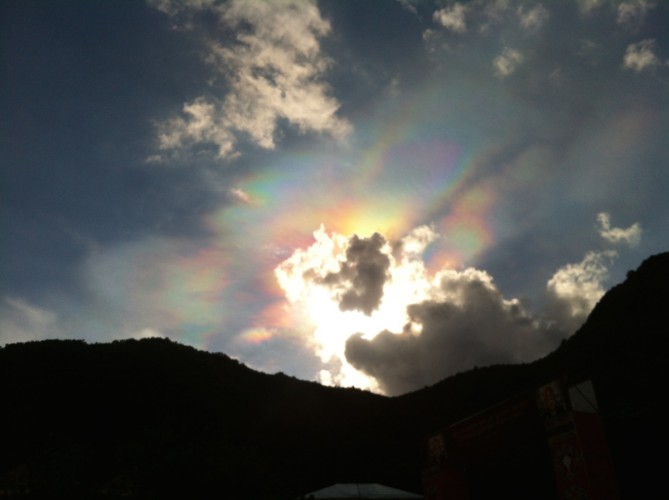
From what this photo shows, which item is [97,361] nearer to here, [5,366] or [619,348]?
[5,366]

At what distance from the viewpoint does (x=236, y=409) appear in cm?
4638

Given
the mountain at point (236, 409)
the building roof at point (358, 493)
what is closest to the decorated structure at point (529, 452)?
the building roof at point (358, 493)

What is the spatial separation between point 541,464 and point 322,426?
29.8 m

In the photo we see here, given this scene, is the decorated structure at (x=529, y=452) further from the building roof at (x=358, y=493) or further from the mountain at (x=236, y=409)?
the mountain at (x=236, y=409)

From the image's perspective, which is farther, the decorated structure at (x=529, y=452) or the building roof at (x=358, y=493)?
the building roof at (x=358, y=493)

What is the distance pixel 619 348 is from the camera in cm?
3894

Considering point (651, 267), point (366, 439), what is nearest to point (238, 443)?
point (366, 439)

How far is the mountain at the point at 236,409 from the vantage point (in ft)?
89.0

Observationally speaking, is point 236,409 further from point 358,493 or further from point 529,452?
point 529,452

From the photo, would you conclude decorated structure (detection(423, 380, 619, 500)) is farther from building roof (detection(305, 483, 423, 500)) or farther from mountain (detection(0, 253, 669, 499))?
mountain (detection(0, 253, 669, 499))

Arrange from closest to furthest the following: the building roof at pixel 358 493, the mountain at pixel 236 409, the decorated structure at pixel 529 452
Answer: the decorated structure at pixel 529 452
the building roof at pixel 358 493
the mountain at pixel 236 409

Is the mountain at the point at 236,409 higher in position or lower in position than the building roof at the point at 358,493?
higher

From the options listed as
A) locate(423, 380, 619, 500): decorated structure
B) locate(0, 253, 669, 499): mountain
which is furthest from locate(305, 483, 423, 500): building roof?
locate(0, 253, 669, 499): mountain

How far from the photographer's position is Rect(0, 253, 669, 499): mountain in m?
27.1
